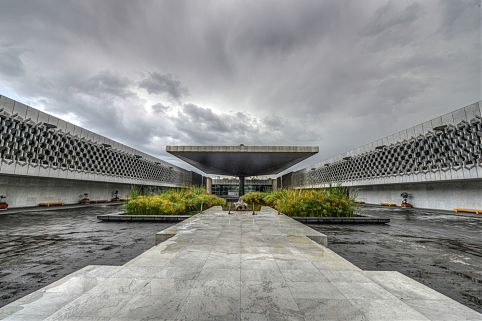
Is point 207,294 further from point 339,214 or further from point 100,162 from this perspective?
point 100,162

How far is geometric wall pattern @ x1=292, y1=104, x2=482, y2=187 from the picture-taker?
1513cm

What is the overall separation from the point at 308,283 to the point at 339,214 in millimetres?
9676

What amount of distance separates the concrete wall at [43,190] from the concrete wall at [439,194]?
83.8 feet

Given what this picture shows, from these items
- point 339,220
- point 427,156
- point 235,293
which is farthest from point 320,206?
point 427,156

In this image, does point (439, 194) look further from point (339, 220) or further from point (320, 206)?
point (320, 206)

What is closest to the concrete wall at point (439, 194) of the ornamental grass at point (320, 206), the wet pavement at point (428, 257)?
the ornamental grass at point (320, 206)

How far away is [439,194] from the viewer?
2000 cm

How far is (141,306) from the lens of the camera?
227 centimetres

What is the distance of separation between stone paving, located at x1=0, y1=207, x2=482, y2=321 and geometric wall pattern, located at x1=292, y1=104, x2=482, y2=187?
18291 millimetres

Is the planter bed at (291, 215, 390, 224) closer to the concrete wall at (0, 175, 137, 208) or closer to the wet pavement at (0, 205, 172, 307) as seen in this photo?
the wet pavement at (0, 205, 172, 307)

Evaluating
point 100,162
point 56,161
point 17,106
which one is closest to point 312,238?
point 17,106

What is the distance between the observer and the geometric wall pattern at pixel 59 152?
50.1 ft

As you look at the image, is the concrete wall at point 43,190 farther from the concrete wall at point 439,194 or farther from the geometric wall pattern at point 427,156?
the geometric wall pattern at point 427,156

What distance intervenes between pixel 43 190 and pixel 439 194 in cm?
3655
